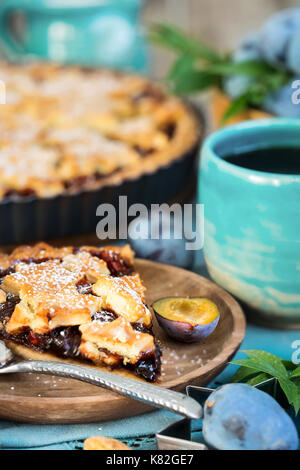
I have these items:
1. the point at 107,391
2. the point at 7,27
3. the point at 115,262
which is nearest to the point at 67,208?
the point at 115,262

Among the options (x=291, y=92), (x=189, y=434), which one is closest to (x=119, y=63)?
(x=291, y=92)

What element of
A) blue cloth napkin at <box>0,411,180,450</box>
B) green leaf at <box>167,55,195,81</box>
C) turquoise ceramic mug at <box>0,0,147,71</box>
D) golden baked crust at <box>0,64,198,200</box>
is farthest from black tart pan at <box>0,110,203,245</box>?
turquoise ceramic mug at <box>0,0,147,71</box>

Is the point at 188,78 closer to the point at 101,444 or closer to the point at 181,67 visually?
the point at 181,67

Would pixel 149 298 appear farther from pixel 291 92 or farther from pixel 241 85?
pixel 241 85

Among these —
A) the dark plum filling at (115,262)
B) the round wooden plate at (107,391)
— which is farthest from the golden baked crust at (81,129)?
the round wooden plate at (107,391)

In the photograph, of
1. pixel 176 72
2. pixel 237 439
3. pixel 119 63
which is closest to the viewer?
pixel 237 439

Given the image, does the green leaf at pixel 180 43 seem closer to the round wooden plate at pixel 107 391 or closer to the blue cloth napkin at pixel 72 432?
the round wooden plate at pixel 107 391
